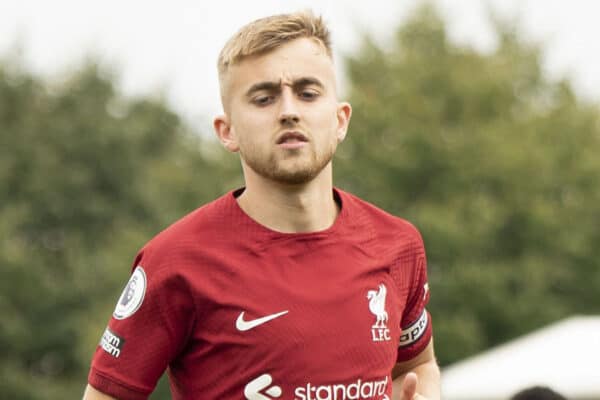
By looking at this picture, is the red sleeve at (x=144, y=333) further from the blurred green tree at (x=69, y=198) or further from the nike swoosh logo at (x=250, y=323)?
the blurred green tree at (x=69, y=198)

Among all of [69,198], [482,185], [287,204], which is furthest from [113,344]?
[69,198]

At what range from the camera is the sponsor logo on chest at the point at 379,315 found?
4094mm

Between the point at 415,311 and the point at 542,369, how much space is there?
877 centimetres

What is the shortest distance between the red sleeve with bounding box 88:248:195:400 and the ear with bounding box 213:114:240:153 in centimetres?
46

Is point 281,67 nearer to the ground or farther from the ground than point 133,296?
farther from the ground

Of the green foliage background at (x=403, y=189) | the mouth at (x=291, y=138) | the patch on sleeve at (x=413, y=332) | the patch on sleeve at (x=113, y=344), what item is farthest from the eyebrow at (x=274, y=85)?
the green foliage background at (x=403, y=189)

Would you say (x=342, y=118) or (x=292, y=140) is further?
(x=342, y=118)

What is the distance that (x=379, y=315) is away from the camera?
4.13m

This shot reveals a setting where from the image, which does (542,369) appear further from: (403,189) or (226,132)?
(403,189)

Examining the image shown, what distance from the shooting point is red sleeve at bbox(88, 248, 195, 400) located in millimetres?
3955

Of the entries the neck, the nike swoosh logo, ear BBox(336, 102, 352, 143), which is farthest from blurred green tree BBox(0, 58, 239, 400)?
the nike swoosh logo

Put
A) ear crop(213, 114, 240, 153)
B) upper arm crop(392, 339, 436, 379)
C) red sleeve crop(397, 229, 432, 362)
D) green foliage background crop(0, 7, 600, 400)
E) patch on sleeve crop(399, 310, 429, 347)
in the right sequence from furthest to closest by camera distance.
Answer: green foliage background crop(0, 7, 600, 400)
upper arm crop(392, 339, 436, 379)
patch on sleeve crop(399, 310, 429, 347)
red sleeve crop(397, 229, 432, 362)
ear crop(213, 114, 240, 153)

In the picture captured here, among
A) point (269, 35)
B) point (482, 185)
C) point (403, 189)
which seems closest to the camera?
point (269, 35)

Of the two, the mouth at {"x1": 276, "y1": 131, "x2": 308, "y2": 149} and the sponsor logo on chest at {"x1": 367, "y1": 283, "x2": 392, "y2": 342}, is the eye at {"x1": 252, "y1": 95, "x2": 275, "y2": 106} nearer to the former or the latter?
the mouth at {"x1": 276, "y1": 131, "x2": 308, "y2": 149}
